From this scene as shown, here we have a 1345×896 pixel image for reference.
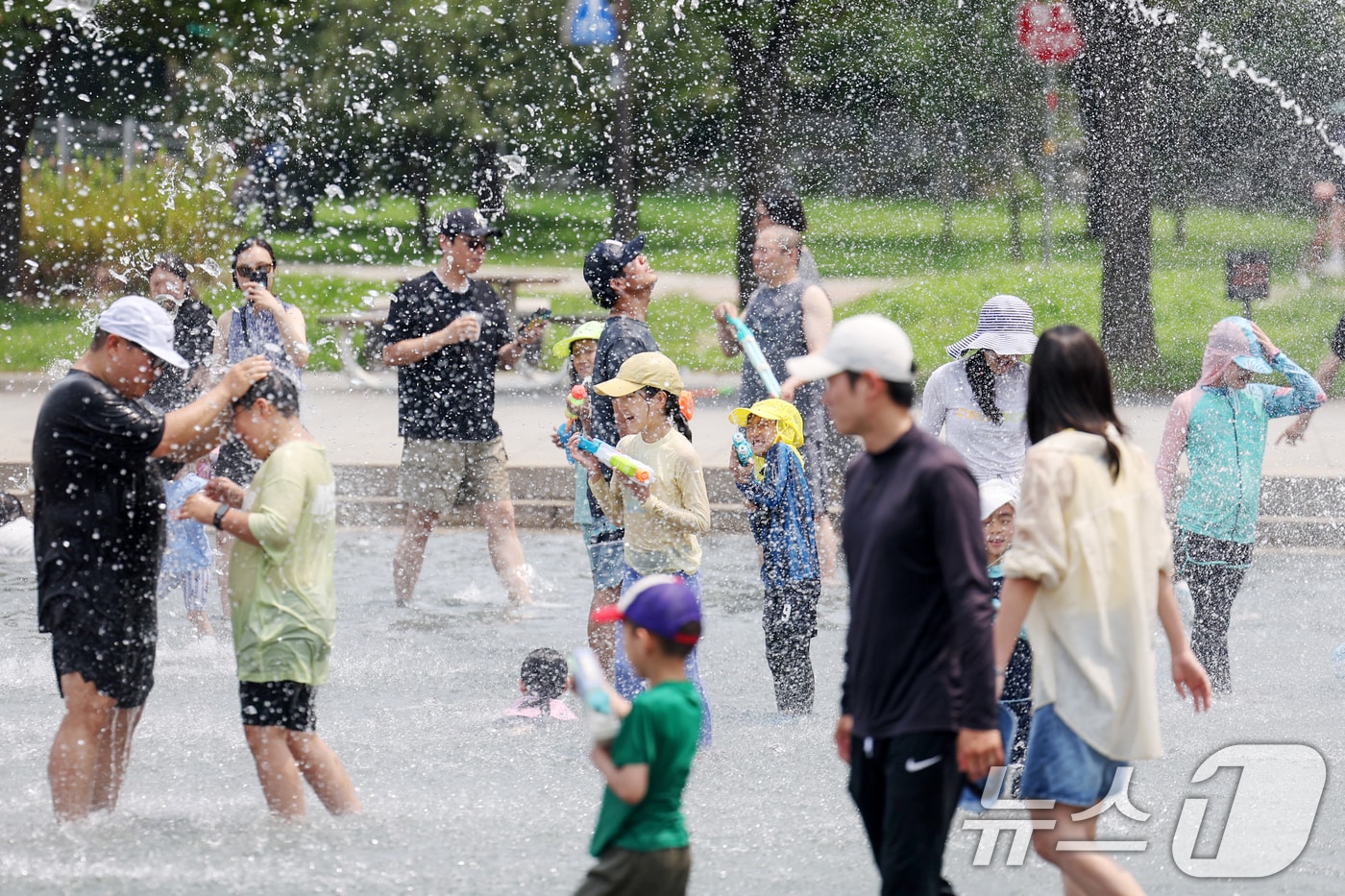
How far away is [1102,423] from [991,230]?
28.2 metres

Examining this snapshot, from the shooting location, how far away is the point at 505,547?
8227mm

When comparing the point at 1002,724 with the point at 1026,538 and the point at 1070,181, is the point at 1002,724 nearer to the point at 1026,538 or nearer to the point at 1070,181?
the point at 1026,538

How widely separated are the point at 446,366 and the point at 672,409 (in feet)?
7.46

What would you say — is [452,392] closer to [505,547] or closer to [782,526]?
[505,547]

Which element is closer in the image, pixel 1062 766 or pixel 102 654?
pixel 1062 766

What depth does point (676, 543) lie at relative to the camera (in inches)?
225

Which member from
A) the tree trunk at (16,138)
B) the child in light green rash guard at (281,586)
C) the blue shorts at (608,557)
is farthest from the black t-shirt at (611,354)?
the tree trunk at (16,138)

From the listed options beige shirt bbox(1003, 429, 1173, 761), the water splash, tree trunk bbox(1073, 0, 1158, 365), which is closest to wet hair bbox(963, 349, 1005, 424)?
beige shirt bbox(1003, 429, 1173, 761)

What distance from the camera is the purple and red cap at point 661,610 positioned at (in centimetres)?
349

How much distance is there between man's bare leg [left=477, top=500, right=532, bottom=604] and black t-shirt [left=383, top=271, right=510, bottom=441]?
35 centimetres

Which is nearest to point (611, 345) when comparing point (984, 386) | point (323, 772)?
point (984, 386)

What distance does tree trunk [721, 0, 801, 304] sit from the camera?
1616 cm

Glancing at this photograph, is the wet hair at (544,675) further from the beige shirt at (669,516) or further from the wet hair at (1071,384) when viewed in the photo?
the wet hair at (1071,384)

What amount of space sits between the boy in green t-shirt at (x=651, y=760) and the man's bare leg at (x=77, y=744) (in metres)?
1.83
